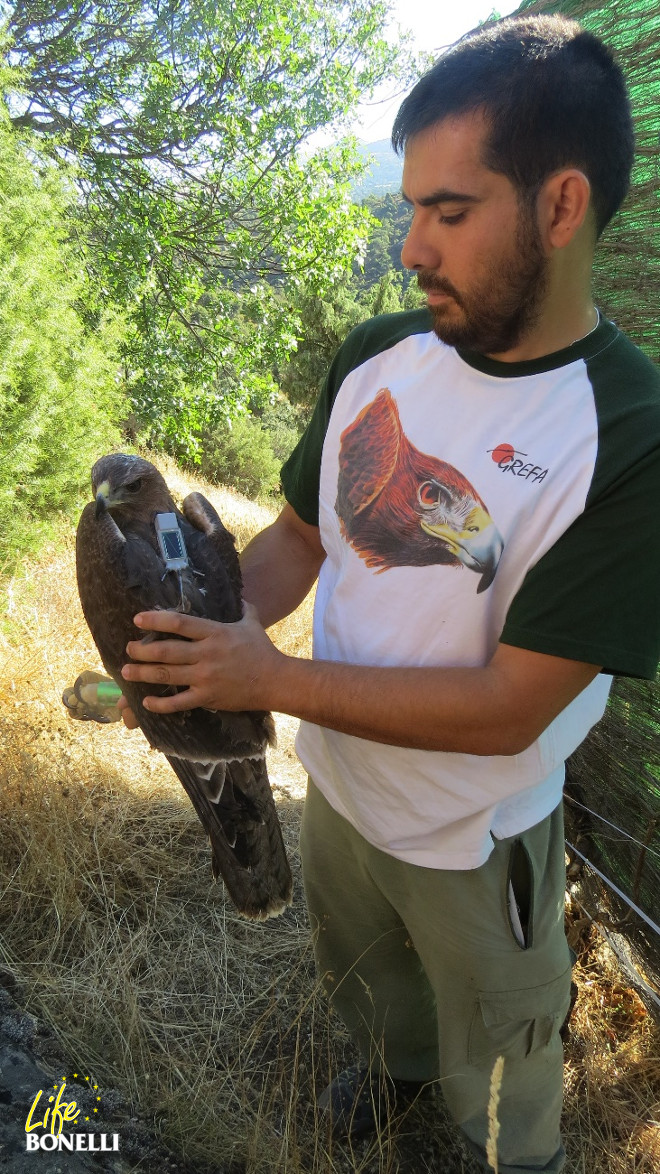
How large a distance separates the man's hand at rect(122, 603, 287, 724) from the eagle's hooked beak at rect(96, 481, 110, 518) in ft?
2.04

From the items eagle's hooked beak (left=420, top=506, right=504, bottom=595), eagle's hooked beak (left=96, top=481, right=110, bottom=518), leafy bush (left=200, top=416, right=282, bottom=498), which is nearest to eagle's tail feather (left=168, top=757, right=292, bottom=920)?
eagle's hooked beak (left=96, top=481, right=110, bottom=518)

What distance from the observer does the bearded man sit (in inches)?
51.5

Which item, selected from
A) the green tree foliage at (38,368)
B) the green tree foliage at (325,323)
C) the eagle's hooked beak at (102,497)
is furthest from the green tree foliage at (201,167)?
the eagle's hooked beak at (102,497)

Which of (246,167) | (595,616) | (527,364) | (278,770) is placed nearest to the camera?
(595,616)

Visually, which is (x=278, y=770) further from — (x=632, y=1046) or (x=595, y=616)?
(x=595, y=616)

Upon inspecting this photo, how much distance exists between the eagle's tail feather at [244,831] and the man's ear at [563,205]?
59.7 inches

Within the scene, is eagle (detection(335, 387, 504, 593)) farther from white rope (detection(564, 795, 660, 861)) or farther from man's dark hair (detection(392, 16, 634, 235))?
white rope (detection(564, 795, 660, 861))

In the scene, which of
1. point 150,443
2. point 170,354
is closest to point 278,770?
point 170,354

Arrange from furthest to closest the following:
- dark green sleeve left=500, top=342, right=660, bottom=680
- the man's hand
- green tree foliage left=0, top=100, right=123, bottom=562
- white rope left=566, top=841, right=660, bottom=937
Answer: green tree foliage left=0, top=100, right=123, bottom=562 → white rope left=566, top=841, right=660, bottom=937 → the man's hand → dark green sleeve left=500, top=342, right=660, bottom=680

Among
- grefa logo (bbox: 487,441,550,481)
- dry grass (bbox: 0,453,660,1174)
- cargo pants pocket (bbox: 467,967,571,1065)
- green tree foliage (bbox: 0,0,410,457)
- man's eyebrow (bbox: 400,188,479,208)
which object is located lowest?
dry grass (bbox: 0,453,660,1174)

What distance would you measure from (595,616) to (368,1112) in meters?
2.01

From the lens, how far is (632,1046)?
2672 mm

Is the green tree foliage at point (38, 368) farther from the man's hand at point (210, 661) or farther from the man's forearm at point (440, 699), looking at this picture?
the man's forearm at point (440, 699)

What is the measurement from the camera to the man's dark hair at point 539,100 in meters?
1.30
